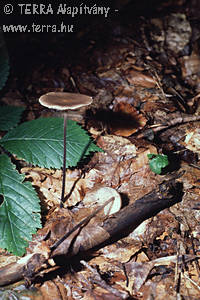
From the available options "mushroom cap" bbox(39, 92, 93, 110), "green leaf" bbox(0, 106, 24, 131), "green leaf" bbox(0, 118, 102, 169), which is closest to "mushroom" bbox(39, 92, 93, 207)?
"mushroom cap" bbox(39, 92, 93, 110)

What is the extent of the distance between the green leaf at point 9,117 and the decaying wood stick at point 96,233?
59.6 inches

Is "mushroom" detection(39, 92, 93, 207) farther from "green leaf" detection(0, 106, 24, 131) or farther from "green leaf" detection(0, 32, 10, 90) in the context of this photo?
"green leaf" detection(0, 32, 10, 90)

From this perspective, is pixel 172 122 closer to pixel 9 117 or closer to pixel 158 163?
pixel 158 163

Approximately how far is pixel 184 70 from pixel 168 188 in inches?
106

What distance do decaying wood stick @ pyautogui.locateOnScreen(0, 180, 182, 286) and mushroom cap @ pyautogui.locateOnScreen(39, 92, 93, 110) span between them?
37.8 inches

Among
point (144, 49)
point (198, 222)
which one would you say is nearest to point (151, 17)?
point (144, 49)

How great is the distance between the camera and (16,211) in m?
2.30

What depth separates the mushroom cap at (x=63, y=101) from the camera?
85.4 inches

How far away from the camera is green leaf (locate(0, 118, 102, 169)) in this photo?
2635mm

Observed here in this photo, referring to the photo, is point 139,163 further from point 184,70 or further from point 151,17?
point 151,17

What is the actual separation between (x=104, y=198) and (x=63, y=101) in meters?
0.92

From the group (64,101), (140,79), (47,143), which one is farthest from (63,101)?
(140,79)

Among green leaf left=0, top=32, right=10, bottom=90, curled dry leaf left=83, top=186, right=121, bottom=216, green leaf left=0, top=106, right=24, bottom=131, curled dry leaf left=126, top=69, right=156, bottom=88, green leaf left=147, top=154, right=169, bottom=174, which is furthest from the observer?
curled dry leaf left=126, top=69, right=156, bottom=88

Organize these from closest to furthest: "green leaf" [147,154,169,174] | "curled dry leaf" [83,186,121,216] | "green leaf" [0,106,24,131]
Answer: "curled dry leaf" [83,186,121,216], "green leaf" [147,154,169,174], "green leaf" [0,106,24,131]
